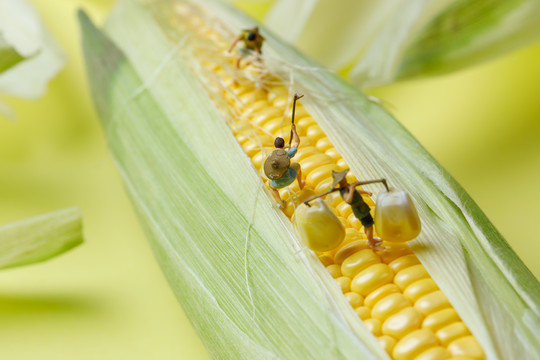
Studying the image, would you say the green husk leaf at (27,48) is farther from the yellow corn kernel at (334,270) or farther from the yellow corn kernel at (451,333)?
the yellow corn kernel at (451,333)

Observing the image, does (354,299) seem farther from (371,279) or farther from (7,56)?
(7,56)

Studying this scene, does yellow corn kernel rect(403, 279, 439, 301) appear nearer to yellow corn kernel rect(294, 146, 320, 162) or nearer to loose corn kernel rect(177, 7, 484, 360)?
loose corn kernel rect(177, 7, 484, 360)

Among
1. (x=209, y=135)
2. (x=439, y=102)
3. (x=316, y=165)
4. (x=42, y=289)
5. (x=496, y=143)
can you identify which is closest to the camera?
(x=316, y=165)

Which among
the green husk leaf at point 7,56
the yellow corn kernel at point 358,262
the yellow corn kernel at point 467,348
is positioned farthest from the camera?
the green husk leaf at point 7,56

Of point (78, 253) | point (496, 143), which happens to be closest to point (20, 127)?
point (78, 253)

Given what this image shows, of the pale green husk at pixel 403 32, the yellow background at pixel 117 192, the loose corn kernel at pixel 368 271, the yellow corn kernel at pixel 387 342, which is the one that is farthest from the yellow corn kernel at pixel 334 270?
the pale green husk at pixel 403 32

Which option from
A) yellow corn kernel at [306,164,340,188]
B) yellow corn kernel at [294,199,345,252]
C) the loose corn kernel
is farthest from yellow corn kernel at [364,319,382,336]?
yellow corn kernel at [306,164,340,188]

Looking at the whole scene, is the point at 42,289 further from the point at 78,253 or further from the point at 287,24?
the point at 287,24

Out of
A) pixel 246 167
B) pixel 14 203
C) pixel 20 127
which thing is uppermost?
pixel 20 127

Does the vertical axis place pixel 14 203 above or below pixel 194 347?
above
